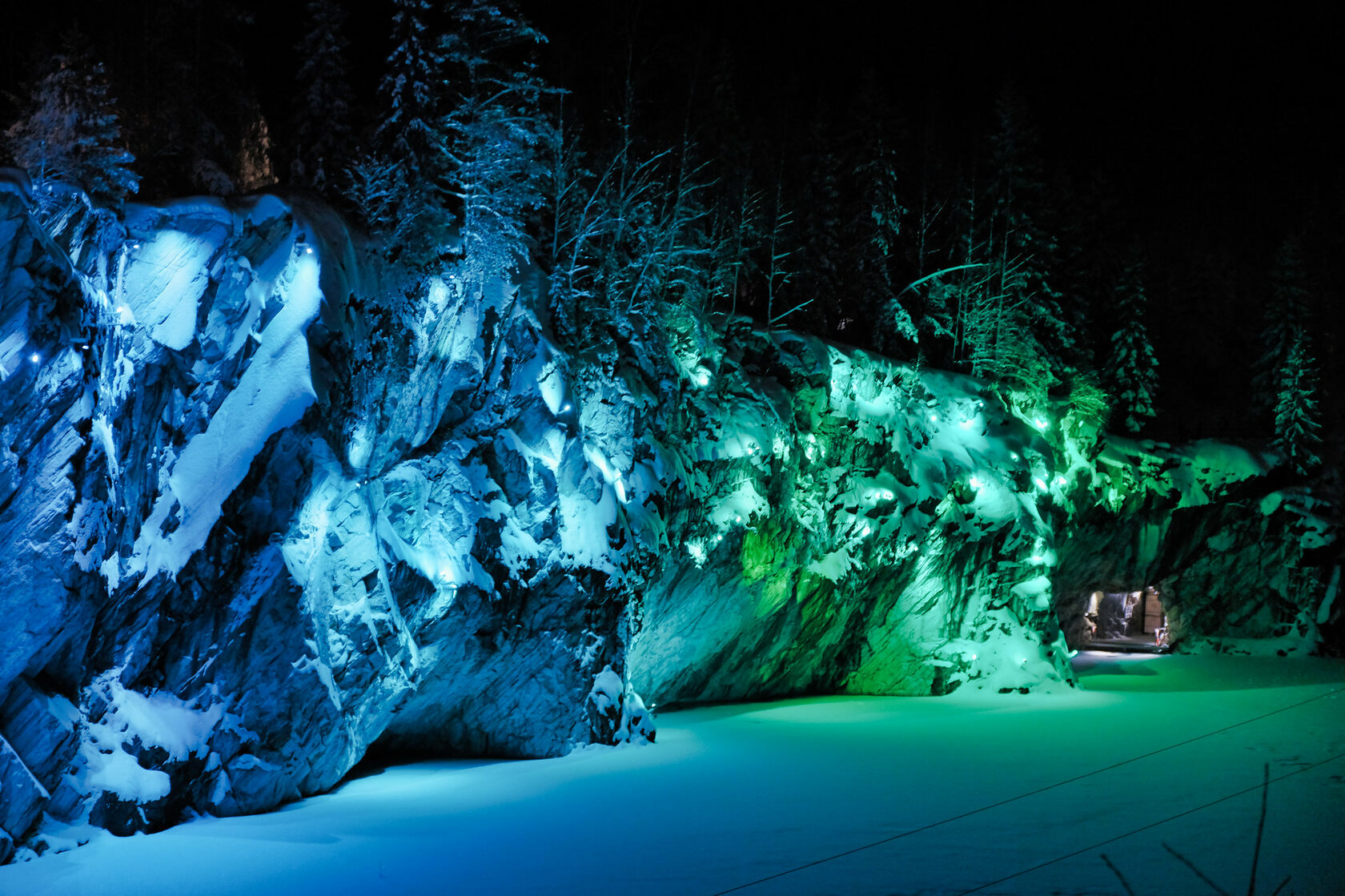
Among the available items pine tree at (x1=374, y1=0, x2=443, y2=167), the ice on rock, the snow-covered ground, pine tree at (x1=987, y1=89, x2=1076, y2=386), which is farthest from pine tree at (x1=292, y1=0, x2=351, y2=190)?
pine tree at (x1=987, y1=89, x2=1076, y2=386)

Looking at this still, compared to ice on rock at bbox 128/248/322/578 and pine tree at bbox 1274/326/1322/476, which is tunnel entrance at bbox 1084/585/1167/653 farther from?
ice on rock at bbox 128/248/322/578

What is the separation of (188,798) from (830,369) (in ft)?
56.2

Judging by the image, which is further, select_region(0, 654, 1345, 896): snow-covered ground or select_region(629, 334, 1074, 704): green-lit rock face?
select_region(629, 334, 1074, 704): green-lit rock face

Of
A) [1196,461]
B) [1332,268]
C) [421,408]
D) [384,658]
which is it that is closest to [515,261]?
[421,408]

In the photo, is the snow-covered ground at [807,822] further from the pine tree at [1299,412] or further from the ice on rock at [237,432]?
the pine tree at [1299,412]

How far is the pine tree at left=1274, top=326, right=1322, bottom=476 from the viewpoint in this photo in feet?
115

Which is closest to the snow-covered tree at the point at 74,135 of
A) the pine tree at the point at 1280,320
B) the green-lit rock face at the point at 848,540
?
the green-lit rock face at the point at 848,540

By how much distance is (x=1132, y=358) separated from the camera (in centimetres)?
3688

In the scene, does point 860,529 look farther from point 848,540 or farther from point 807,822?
point 807,822

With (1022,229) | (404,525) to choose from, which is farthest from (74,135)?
(1022,229)

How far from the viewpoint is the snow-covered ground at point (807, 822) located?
963 centimetres

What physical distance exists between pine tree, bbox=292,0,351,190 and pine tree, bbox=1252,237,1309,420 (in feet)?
114

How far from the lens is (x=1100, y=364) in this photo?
38344 mm

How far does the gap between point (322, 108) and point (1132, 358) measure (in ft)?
101
